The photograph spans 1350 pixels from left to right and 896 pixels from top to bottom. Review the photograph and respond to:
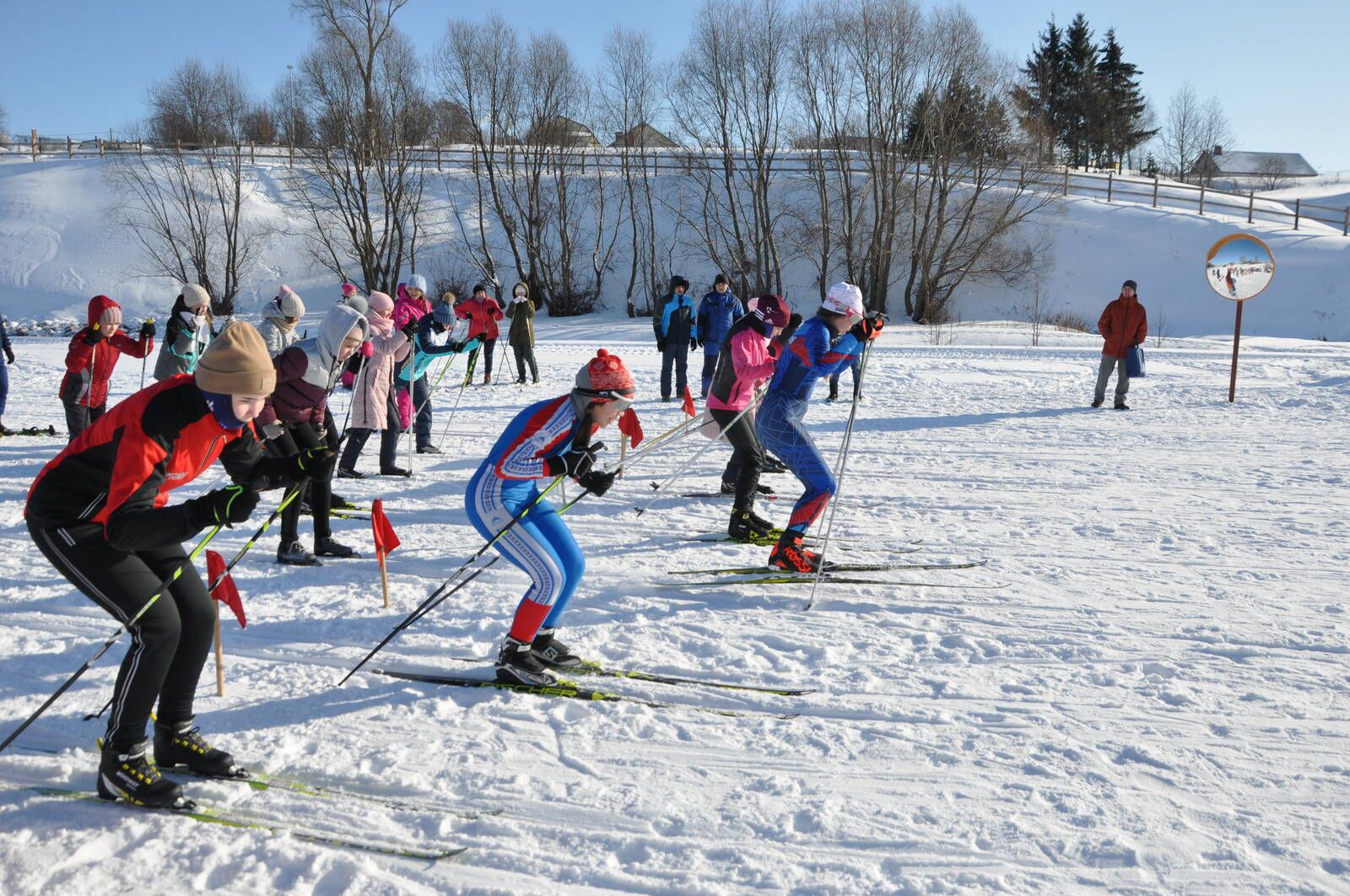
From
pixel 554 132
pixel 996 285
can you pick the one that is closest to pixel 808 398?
pixel 996 285

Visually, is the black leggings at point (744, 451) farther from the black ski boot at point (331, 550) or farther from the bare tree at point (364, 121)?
the bare tree at point (364, 121)

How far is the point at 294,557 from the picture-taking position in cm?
595

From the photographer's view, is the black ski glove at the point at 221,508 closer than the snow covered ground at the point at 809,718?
Yes

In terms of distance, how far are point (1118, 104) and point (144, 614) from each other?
5319cm

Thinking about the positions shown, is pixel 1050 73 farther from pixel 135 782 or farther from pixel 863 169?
pixel 135 782

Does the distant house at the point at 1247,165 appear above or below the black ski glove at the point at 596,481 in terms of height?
above

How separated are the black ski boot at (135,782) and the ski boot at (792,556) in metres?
3.57

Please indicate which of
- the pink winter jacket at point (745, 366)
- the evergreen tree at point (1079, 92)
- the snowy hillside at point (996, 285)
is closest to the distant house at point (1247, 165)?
the evergreen tree at point (1079, 92)

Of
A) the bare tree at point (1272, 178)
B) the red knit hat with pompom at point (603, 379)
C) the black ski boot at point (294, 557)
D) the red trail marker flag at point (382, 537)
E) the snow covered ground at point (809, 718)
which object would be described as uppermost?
the bare tree at point (1272, 178)

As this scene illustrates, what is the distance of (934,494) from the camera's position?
26.2 ft

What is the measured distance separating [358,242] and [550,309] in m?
6.79

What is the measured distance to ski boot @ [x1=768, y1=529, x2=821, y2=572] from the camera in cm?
571

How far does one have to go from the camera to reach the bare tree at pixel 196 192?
31484mm

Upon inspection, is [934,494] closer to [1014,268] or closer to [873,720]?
[873,720]
